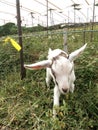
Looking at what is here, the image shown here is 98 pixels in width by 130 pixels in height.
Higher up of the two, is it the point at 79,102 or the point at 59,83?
the point at 59,83

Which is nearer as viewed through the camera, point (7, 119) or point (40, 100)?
point (7, 119)

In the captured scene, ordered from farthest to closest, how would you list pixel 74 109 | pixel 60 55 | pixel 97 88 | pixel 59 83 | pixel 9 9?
pixel 9 9
pixel 97 88
pixel 74 109
pixel 60 55
pixel 59 83

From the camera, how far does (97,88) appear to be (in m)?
3.40

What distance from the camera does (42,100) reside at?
3502mm

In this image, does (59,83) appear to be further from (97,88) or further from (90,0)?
(90,0)

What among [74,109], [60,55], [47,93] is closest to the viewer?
[60,55]

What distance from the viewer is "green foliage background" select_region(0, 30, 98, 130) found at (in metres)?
2.92

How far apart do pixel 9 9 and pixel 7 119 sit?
8412 mm

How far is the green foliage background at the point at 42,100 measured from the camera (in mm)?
2918

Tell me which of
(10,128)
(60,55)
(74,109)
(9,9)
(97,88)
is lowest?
(10,128)

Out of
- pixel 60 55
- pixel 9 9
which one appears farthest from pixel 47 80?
pixel 9 9

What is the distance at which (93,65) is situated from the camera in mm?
4039

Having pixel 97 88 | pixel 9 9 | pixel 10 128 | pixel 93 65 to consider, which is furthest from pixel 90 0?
pixel 10 128

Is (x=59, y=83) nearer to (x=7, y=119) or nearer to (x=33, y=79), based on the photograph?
(x=7, y=119)
